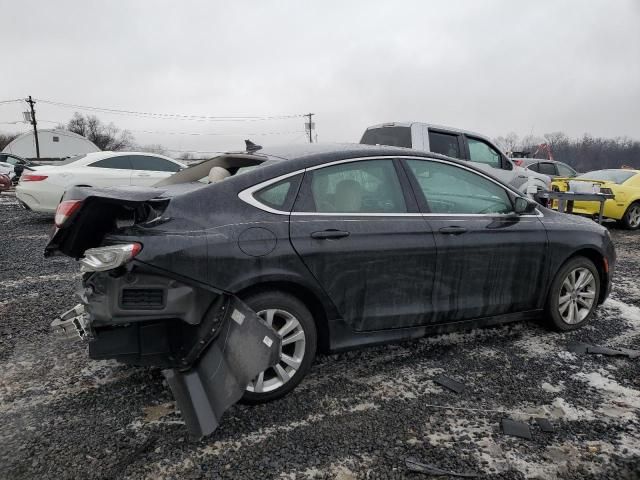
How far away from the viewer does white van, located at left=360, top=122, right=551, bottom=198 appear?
7895 mm

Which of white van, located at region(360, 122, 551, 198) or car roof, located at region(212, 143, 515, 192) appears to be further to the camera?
white van, located at region(360, 122, 551, 198)

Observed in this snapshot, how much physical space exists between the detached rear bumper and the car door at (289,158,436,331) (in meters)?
0.59

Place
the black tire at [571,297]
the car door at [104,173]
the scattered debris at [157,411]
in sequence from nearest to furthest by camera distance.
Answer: the scattered debris at [157,411] < the black tire at [571,297] < the car door at [104,173]

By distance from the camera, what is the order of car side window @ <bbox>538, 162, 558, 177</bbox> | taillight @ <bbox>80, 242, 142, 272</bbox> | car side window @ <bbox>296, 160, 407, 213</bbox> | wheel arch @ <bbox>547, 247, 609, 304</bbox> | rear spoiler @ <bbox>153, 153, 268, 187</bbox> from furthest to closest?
car side window @ <bbox>538, 162, 558, 177</bbox> → wheel arch @ <bbox>547, 247, 609, 304</bbox> → rear spoiler @ <bbox>153, 153, 268, 187</bbox> → car side window @ <bbox>296, 160, 407, 213</bbox> → taillight @ <bbox>80, 242, 142, 272</bbox>

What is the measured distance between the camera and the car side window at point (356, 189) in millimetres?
3025

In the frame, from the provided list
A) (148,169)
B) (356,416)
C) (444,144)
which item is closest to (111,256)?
(356,416)

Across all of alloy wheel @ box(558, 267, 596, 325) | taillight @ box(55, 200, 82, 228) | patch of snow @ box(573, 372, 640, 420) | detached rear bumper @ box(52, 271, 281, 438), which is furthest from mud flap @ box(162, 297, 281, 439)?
alloy wheel @ box(558, 267, 596, 325)

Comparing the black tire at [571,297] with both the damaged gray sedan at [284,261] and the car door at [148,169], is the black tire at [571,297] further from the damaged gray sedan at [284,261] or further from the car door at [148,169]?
the car door at [148,169]

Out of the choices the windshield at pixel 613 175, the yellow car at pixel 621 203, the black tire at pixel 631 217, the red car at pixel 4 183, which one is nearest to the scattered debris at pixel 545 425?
the yellow car at pixel 621 203

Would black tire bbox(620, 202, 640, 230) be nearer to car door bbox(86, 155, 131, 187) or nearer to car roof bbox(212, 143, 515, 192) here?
car roof bbox(212, 143, 515, 192)

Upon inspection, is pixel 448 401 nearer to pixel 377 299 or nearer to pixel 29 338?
pixel 377 299

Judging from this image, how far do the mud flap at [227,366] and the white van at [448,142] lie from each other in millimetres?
5856

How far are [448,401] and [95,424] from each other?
212cm

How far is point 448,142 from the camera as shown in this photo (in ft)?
27.1
